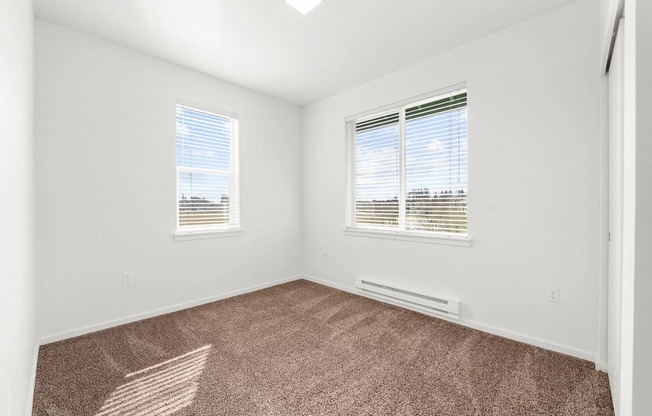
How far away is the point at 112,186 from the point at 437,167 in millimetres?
3231

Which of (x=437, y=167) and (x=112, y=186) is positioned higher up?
(x=437, y=167)

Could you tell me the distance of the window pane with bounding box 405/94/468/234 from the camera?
114 inches

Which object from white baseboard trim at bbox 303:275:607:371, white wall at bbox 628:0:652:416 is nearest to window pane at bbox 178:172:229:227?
white baseboard trim at bbox 303:275:607:371

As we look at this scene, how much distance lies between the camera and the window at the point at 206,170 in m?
3.32

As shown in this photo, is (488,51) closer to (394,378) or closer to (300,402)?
(394,378)

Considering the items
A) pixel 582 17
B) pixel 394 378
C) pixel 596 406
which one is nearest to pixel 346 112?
pixel 582 17

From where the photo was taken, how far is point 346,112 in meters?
3.88

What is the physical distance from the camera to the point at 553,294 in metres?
2.32

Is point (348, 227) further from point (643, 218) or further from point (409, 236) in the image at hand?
point (643, 218)

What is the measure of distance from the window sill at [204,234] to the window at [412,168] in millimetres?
1503

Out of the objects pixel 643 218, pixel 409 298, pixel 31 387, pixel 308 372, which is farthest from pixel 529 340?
pixel 31 387

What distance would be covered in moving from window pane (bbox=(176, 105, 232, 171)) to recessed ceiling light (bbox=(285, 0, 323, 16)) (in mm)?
1792

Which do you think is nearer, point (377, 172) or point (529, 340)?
point (529, 340)

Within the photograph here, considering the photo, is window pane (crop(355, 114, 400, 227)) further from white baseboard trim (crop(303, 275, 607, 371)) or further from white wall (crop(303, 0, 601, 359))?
white baseboard trim (crop(303, 275, 607, 371))
